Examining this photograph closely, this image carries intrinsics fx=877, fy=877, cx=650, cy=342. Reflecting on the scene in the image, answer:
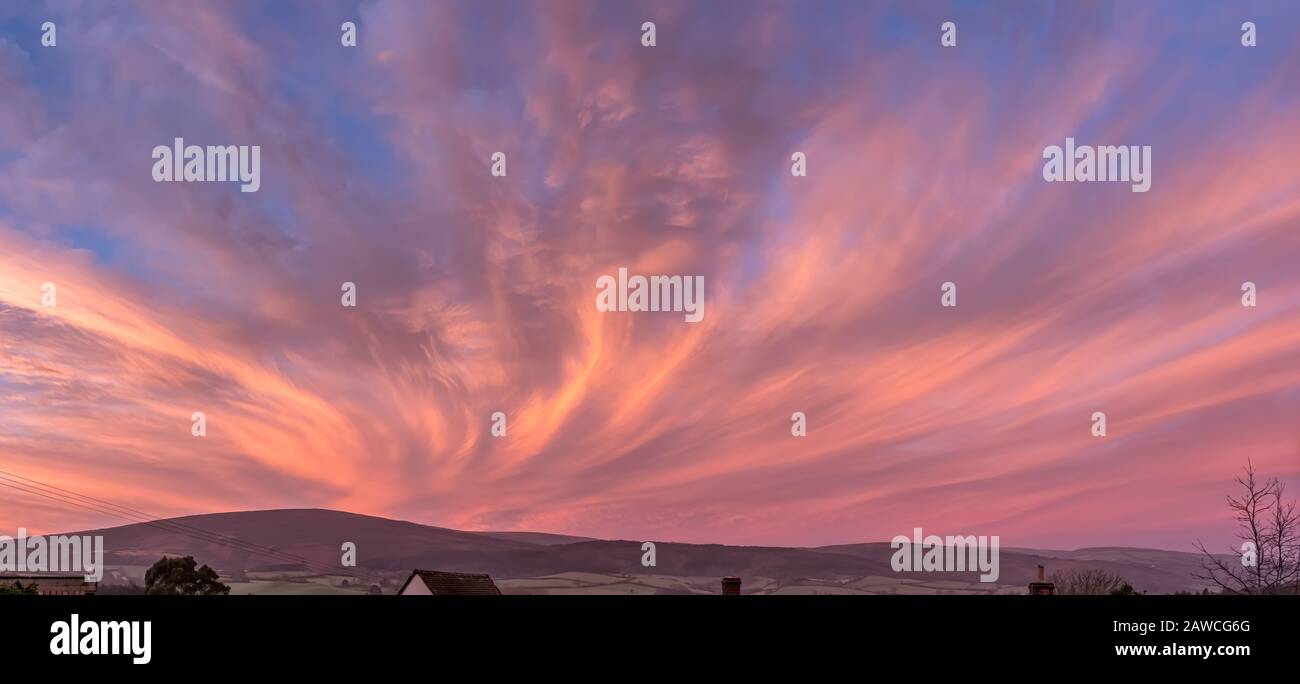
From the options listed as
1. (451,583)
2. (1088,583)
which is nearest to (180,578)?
(451,583)

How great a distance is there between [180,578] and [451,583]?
53949 mm

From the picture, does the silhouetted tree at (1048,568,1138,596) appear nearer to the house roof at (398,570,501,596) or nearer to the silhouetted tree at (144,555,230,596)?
the house roof at (398,570,501,596)

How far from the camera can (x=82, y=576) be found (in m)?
85.2

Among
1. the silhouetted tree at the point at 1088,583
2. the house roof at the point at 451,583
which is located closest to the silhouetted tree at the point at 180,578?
the house roof at the point at 451,583

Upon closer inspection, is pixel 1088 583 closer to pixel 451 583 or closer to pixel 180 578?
pixel 451 583

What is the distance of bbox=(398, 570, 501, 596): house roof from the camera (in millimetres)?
55416

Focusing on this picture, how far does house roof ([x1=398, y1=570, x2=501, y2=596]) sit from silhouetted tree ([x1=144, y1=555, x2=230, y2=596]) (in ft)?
152

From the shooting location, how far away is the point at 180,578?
313ft

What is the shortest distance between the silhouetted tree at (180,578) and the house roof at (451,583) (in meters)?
46.4

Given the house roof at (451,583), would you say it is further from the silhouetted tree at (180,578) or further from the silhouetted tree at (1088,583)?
the silhouetted tree at (180,578)

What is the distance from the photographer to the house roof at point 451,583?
5542cm
